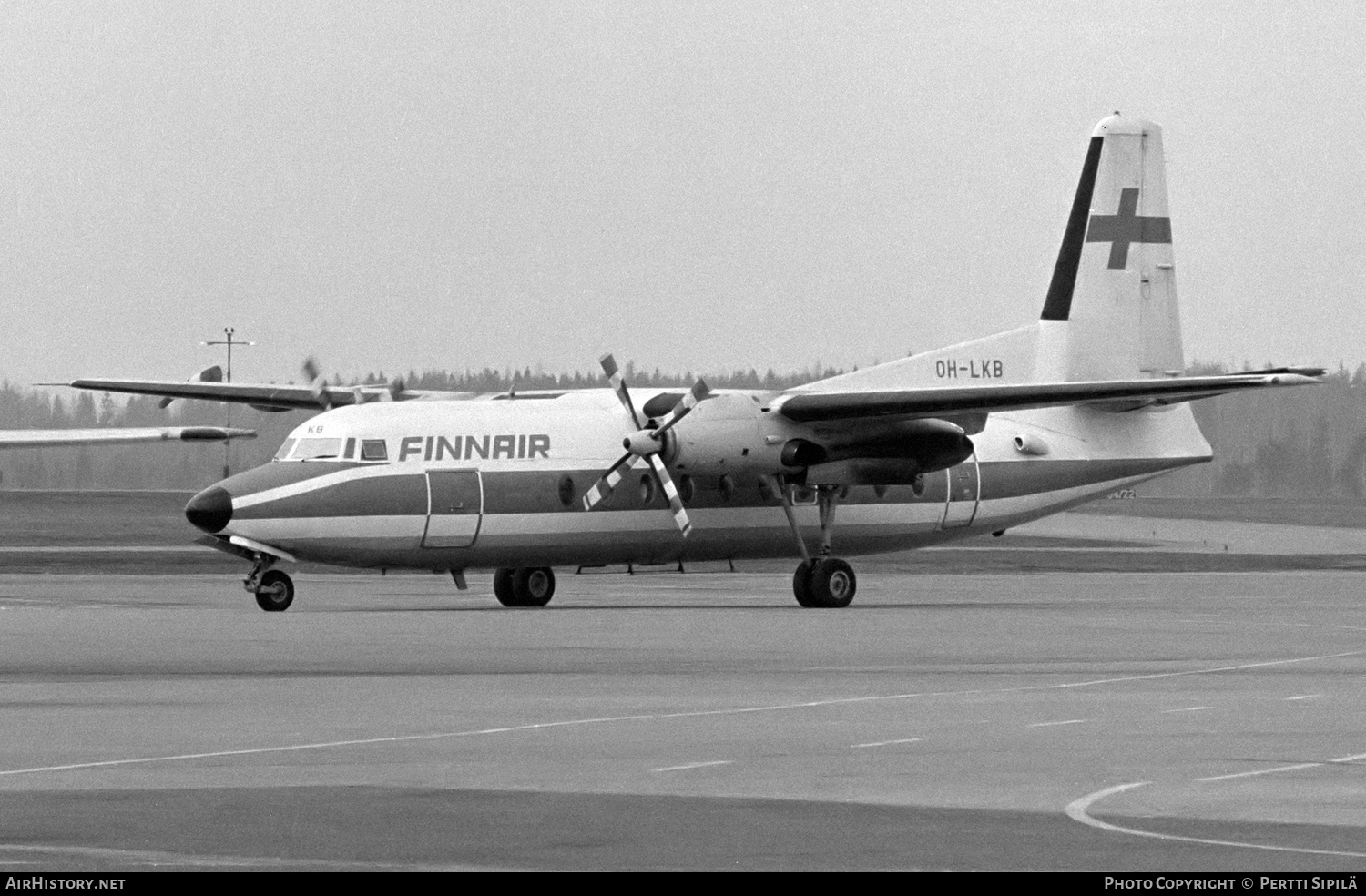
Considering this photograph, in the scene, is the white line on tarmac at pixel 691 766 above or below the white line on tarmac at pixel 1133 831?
above

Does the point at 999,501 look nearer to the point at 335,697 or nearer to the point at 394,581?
the point at 394,581

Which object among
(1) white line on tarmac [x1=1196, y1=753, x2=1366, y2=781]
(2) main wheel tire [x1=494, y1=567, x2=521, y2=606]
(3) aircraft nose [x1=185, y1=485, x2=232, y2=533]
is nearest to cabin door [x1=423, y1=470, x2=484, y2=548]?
(2) main wheel tire [x1=494, y1=567, x2=521, y2=606]

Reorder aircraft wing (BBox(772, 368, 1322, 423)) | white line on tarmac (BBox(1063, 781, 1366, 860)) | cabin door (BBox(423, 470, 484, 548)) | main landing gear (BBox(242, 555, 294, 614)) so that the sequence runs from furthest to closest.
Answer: aircraft wing (BBox(772, 368, 1322, 423))
cabin door (BBox(423, 470, 484, 548))
main landing gear (BBox(242, 555, 294, 614))
white line on tarmac (BBox(1063, 781, 1366, 860))

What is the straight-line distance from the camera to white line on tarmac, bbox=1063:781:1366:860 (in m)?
11.0

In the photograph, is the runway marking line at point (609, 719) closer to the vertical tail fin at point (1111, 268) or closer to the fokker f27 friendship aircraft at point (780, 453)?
the fokker f27 friendship aircraft at point (780, 453)

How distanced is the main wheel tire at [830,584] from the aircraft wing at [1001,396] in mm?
2607

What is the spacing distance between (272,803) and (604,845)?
2484 millimetres

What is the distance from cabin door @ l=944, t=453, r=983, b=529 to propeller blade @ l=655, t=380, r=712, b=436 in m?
5.17

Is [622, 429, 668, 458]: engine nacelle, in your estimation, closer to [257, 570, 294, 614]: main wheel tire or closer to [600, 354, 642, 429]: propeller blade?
[600, 354, 642, 429]: propeller blade

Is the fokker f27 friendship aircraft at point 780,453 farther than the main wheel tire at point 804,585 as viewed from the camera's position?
No

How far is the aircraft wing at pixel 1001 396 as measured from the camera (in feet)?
118

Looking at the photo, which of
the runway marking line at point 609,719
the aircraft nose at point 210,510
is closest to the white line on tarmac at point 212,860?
the runway marking line at point 609,719

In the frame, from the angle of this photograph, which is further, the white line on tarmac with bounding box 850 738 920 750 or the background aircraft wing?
the background aircraft wing

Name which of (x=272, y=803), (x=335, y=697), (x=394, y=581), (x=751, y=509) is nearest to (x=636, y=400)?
(x=751, y=509)
